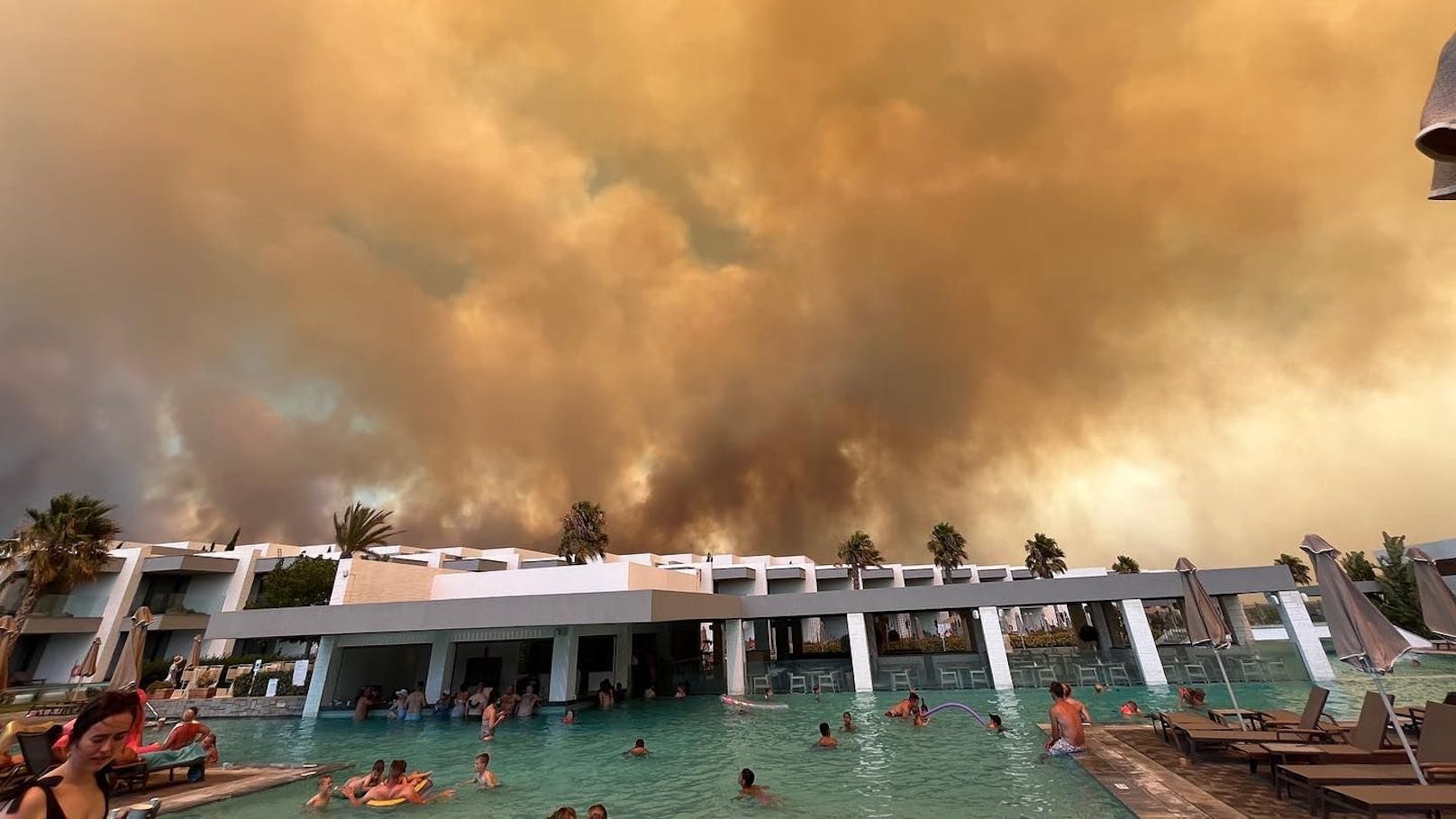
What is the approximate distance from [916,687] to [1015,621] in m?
50.0

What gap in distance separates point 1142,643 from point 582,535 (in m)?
40.6

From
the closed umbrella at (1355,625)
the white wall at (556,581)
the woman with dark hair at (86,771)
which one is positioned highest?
the white wall at (556,581)

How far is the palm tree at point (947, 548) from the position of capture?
205ft

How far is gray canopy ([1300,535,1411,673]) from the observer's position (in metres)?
8.13

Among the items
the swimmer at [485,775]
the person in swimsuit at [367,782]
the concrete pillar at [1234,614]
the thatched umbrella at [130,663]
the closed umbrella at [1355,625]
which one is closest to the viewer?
the closed umbrella at [1355,625]

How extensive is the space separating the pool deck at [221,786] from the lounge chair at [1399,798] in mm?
19315

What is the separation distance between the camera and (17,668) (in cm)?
4184

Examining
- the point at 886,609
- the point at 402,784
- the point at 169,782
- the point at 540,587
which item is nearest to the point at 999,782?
the point at 402,784

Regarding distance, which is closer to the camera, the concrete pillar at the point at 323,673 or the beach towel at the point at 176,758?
the beach towel at the point at 176,758

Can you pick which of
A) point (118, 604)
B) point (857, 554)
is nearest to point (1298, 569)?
point (857, 554)

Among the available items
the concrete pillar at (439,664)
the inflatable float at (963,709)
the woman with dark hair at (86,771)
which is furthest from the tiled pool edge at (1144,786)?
the concrete pillar at (439,664)

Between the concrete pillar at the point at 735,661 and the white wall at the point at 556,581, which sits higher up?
the white wall at the point at 556,581

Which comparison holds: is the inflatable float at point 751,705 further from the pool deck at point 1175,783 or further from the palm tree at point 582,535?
the palm tree at point 582,535

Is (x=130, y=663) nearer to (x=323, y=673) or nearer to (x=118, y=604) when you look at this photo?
(x=323, y=673)
